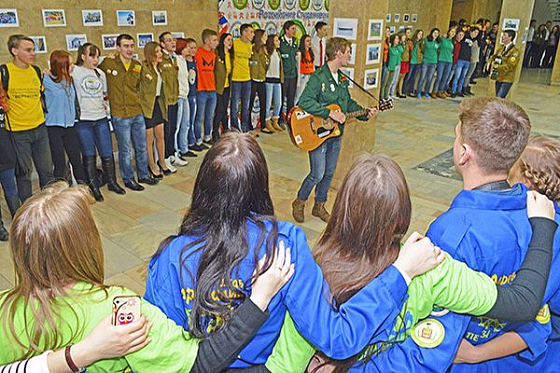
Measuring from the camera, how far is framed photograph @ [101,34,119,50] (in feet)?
19.8

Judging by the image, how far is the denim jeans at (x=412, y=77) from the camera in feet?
38.0

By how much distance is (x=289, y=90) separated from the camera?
27.8 ft

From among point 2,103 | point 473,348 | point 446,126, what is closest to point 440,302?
point 473,348

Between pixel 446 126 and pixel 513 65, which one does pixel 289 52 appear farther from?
pixel 513 65

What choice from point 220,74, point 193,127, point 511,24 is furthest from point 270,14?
point 511,24

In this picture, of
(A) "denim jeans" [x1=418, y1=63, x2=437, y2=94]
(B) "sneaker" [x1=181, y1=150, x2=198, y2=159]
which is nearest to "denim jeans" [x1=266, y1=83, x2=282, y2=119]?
(B) "sneaker" [x1=181, y1=150, x2=198, y2=159]

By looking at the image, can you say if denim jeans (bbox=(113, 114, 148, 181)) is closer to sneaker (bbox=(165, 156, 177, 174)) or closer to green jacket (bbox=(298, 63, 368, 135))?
sneaker (bbox=(165, 156, 177, 174))

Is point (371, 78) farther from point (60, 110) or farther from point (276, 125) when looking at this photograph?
point (60, 110)

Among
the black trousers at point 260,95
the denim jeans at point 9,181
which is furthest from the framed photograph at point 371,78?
the denim jeans at point 9,181

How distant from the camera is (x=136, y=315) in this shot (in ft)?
4.26

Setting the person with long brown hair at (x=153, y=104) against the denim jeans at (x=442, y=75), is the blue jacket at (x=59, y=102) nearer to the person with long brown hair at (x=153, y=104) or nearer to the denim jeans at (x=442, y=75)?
the person with long brown hair at (x=153, y=104)

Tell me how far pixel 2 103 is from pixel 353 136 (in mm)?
3895

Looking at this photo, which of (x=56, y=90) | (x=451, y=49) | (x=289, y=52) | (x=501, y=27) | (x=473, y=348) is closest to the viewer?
(x=473, y=348)

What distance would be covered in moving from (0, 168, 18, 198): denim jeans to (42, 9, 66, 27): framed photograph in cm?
206
